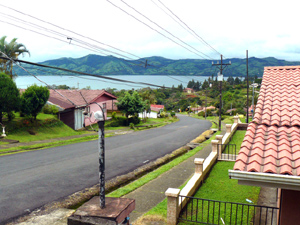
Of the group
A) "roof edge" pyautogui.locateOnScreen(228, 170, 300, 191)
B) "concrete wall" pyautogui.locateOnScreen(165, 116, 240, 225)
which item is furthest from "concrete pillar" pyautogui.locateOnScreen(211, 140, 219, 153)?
"roof edge" pyautogui.locateOnScreen(228, 170, 300, 191)

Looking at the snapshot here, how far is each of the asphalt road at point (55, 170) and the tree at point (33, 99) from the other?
5833 mm

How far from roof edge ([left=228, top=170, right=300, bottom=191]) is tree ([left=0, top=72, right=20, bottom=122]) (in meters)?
19.9

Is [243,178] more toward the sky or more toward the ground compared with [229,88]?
more toward the ground

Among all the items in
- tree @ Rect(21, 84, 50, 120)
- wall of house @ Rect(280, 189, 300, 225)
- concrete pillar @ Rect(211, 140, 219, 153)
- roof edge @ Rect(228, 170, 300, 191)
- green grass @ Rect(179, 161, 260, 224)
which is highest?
tree @ Rect(21, 84, 50, 120)

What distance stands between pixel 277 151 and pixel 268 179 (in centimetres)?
87

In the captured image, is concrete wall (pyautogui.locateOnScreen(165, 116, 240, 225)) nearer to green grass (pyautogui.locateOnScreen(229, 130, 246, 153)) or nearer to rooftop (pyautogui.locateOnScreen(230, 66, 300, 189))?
rooftop (pyautogui.locateOnScreen(230, 66, 300, 189))

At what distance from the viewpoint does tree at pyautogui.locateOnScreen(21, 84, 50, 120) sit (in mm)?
22312

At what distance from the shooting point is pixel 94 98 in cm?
3453

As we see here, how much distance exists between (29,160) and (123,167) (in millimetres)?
5227

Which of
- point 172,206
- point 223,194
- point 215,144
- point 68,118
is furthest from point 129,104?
point 172,206

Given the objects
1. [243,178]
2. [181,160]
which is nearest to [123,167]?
[181,160]

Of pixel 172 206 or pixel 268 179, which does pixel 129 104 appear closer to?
pixel 172 206

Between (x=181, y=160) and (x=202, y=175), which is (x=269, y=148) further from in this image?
(x=181, y=160)

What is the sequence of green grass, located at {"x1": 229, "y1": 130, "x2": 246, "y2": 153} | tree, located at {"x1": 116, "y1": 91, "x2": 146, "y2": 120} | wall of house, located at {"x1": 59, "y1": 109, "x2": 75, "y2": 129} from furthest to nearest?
tree, located at {"x1": 116, "y1": 91, "x2": 146, "y2": 120} → wall of house, located at {"x1": 59, "y1": 109, "x2": 75, "y2": 129} → green grass, located at {"x1": 229, "y1": 130, "x2": 246, "y2": 153}
